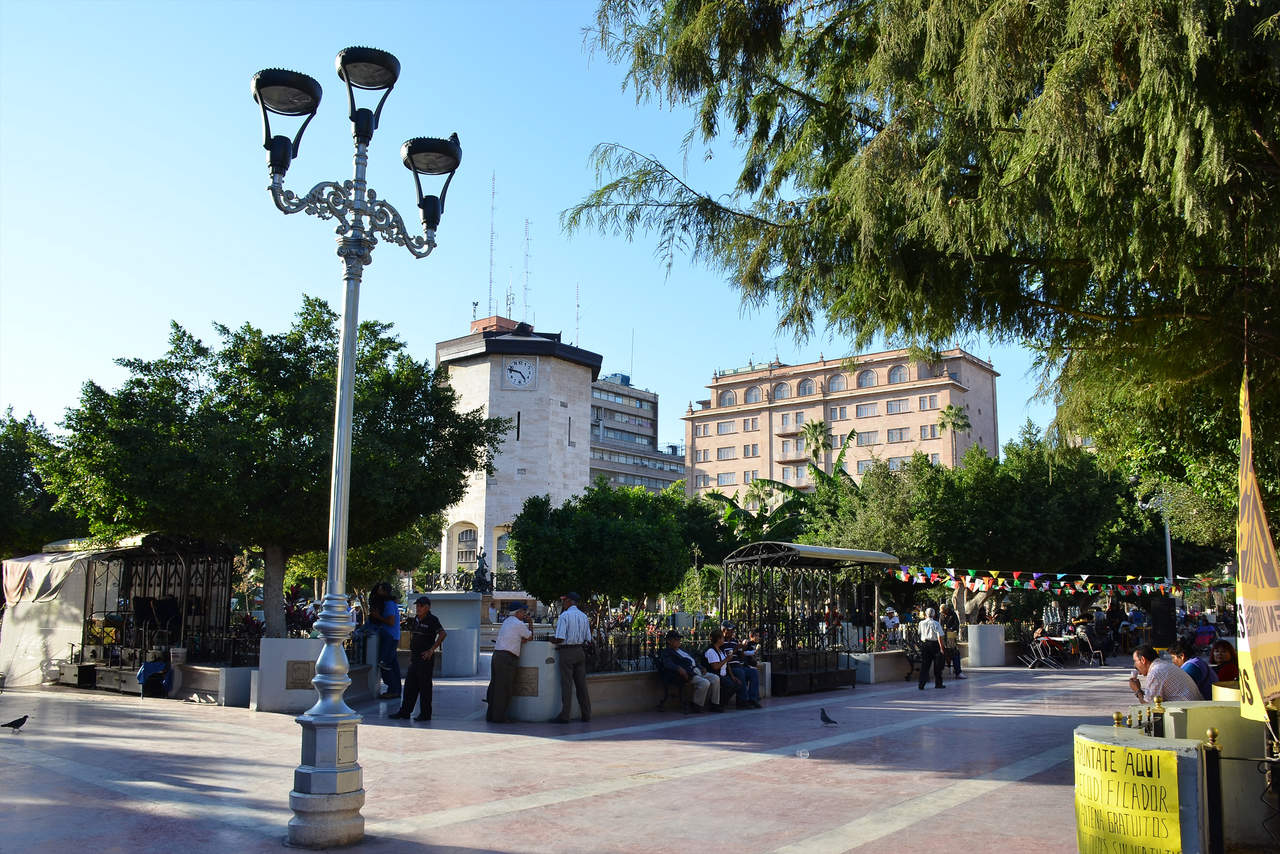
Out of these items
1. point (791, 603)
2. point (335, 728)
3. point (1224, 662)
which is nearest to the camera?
point (335, 728)

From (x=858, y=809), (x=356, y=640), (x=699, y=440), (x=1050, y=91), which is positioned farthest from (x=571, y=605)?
(x=699, y=440)

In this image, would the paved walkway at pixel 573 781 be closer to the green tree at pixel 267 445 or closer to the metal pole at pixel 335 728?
the metal pole at pixel 335 728

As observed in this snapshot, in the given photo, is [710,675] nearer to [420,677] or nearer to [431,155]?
[420,677]

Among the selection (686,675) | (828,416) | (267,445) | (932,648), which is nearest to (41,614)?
(267,445)

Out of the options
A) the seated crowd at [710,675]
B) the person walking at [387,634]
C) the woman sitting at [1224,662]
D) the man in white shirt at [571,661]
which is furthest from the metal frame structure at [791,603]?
the woman sitting at [1224,662]

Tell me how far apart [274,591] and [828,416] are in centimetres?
8636

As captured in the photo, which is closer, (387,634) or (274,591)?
(387,634)

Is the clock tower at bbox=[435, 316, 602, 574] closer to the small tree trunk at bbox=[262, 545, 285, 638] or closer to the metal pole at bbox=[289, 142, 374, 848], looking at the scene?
the small tree trunk at bbox=[262, 545, 285, 638]

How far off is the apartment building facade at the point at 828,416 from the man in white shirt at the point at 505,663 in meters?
75.4

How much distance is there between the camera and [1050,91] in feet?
19.3

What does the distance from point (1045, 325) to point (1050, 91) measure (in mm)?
3273

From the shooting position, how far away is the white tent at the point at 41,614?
18.1 meters

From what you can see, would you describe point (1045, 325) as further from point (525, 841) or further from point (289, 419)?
point (289, 419)

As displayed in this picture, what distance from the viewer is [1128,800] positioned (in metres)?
5.82
